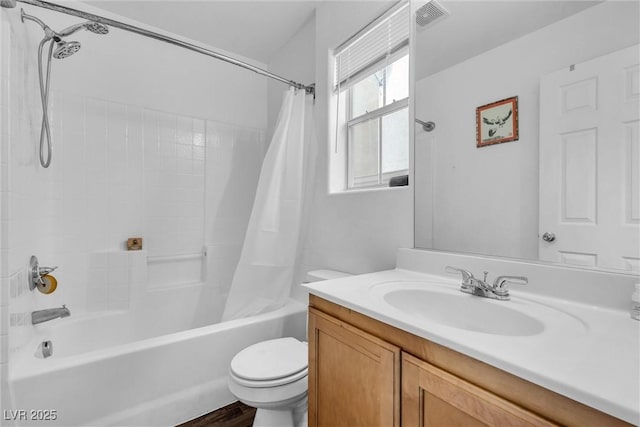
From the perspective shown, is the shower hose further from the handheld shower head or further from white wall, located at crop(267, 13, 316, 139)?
white wall, located at crop(267, 13, 316, 139)

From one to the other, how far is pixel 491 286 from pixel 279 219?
1212 mm

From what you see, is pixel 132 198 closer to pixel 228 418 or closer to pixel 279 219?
pixel 279 219

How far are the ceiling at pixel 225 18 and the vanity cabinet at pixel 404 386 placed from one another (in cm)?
191

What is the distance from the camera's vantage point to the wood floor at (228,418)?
1.40 meters

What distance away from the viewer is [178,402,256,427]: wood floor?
4.59ft

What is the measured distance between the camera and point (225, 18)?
199 centimetres

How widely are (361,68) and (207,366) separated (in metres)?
1.79

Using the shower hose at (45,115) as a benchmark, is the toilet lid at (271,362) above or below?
below

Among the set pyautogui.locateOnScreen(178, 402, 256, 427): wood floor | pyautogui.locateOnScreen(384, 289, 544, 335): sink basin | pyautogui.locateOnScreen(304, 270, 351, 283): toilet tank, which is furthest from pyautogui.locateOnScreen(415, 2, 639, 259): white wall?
pyautogui.locateOnScreen(178, 402, 256, 427): wood floor

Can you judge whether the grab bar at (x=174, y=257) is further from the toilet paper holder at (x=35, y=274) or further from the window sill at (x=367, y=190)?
the window sill at (x=367, y=190)

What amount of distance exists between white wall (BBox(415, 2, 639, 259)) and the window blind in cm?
33

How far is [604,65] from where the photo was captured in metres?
0.77

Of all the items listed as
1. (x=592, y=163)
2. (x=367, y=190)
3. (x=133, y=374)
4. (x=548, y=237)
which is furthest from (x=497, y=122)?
(x=133, y=374)

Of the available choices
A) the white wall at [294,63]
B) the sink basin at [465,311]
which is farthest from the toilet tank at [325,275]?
the white wall at [294,63]
